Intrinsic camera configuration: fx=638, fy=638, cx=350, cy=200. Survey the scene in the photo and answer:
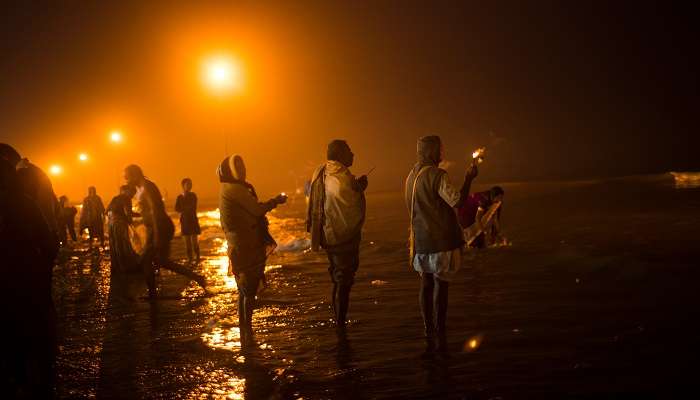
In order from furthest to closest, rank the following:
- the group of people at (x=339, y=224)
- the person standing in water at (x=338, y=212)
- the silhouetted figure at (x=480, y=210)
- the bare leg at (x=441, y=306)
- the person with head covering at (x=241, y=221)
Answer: the silhouetted figure at (x=480, y=210) → the person with head covering at (x=241, y=221) → the person standing in water at (x=338, y=212) → the bare leg at (x=441, y=306) → the group of people at (x=339, y=224)

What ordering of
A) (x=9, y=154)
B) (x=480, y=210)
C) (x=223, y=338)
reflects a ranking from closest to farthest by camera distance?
(x=9, y=154) → (x=223, y=338) → (x=480, y=210)

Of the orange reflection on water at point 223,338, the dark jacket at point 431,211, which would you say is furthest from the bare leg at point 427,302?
the orange reflection on water at point 223,338

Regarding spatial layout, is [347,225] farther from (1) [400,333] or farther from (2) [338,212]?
(1) [400,333]

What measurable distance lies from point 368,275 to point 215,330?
4.14m

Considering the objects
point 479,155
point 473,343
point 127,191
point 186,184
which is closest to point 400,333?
point 473,343

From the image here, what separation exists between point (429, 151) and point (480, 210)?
6452 mm

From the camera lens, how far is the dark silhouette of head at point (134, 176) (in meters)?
8.94

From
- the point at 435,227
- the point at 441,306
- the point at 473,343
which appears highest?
the point at 435,227

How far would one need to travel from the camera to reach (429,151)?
641 cm

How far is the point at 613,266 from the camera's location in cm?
1060

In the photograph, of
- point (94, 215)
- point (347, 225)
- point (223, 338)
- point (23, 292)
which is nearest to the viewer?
point (23, 292)

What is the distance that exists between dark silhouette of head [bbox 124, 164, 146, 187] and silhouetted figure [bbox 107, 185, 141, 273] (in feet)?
2.21

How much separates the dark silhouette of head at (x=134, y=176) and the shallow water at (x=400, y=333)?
1809 millimetres

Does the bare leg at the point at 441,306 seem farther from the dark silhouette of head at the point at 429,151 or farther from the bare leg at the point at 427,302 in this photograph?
the dark silhouette of head at the point at 429,151
